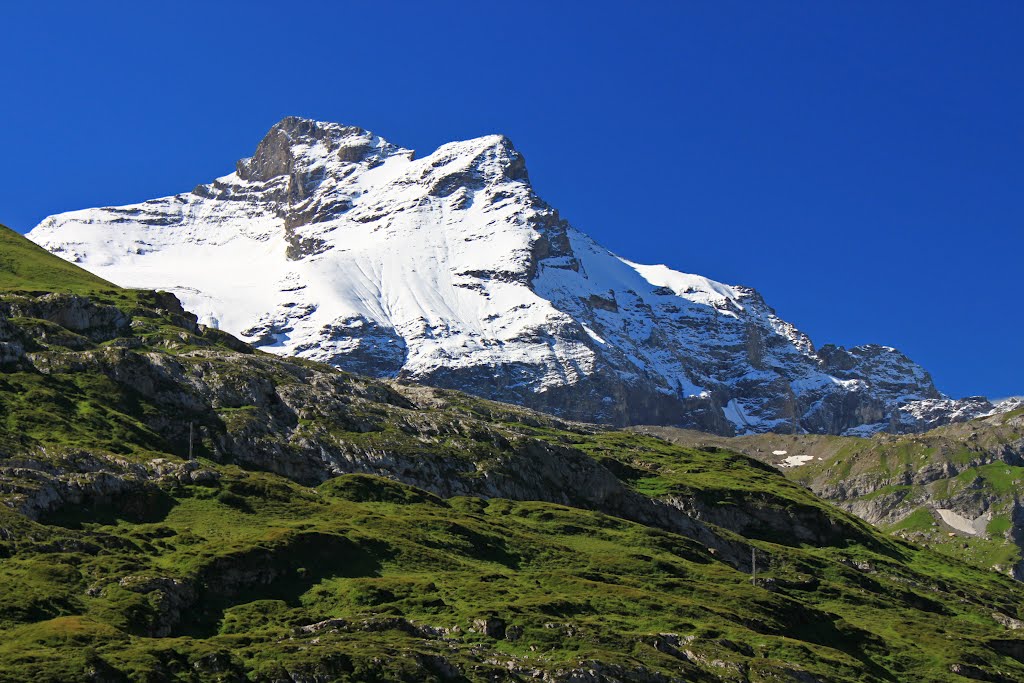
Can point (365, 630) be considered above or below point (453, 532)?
below

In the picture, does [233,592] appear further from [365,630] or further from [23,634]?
[23,634]

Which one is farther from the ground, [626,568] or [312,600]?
[626,568]

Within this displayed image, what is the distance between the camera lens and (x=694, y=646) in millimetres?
154000

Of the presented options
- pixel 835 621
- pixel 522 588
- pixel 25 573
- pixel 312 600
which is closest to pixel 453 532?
pixel 522 588

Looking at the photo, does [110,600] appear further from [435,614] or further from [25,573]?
[435,614]

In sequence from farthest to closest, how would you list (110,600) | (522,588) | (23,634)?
(522,588)
(110,600)
(23,634)

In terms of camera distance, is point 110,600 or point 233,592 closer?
point 110,600

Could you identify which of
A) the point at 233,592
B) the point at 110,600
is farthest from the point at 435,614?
the point at 110,600

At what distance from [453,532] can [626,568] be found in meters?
24.4

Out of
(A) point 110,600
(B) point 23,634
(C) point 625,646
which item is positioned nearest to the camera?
(B) point 23,634

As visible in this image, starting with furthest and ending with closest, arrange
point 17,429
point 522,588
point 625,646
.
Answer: point 17,429 → point 522,588 → point 625,646

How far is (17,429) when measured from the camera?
183125 mm

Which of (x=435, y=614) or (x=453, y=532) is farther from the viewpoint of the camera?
(x=453, y=532)

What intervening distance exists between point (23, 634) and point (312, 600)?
36.3 metres
